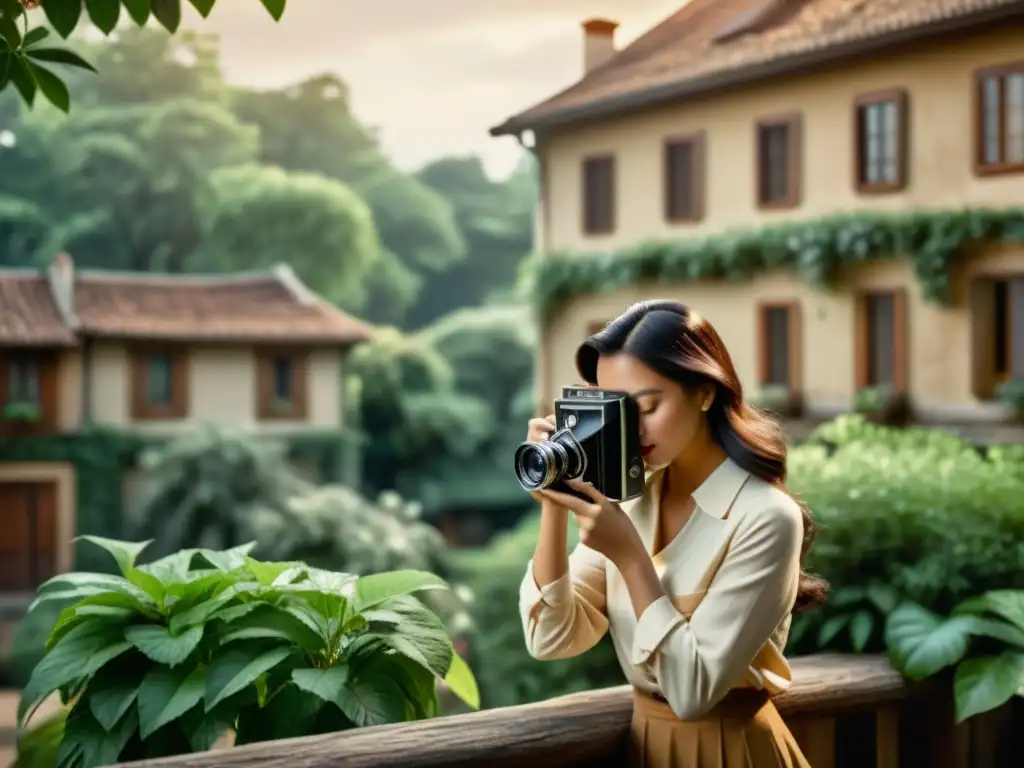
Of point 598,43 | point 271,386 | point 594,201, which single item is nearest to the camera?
point 598,43

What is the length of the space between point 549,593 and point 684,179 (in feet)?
24.5

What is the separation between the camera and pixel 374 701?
4.90ft

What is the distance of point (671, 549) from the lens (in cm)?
142

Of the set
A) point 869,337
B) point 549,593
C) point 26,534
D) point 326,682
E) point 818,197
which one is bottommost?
point 26,534

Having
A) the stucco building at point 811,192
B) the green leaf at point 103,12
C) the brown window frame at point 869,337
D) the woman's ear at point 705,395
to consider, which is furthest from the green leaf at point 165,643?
the brown window frame at point 869,337

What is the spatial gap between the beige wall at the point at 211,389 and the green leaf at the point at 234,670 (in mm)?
10509

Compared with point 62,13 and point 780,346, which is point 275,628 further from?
point 780,346

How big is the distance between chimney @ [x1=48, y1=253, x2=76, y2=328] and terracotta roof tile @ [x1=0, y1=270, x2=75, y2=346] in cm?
5

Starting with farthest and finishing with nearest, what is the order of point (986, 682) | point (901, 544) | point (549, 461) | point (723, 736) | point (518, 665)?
point (518, 665) < point (901, 544) < point (986, 682) < point (723, 736) < point (549, 461)

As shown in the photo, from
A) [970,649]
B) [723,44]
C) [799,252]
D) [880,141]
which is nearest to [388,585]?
[970,649]

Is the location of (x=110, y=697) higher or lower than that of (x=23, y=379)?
lower

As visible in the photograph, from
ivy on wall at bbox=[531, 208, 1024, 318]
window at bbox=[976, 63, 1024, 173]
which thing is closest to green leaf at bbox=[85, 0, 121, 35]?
ivy on wall at bbox=[531, 208, 1024, 318]

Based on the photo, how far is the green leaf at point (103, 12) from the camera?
1575 millimetres

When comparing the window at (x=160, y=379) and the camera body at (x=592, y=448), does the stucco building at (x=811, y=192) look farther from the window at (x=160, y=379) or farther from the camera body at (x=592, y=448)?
the camera body at (x=592, y=448)
